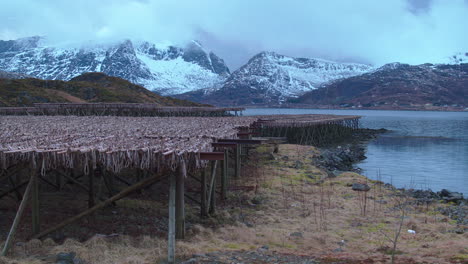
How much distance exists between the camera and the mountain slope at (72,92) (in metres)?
51.3

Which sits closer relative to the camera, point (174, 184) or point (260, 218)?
point (174, 184)

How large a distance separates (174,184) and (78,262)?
93.9 inches

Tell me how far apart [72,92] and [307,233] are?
5961cm

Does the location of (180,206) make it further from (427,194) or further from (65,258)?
(427,194)

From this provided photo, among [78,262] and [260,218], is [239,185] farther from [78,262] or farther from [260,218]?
[78,262]

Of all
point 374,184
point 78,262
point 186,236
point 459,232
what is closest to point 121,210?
point 186,236

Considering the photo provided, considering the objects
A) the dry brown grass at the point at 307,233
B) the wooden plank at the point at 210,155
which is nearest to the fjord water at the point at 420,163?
the dry brown grass at the point at 307,233

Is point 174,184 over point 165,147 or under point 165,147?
Answer: under

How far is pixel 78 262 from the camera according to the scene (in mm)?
7988

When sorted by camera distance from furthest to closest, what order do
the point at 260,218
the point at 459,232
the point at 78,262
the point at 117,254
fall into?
the point at 260,218 < the point at 459,232 < the point at 117,254 < the point at 78,262

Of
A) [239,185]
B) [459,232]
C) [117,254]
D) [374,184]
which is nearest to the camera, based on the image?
[117,254]

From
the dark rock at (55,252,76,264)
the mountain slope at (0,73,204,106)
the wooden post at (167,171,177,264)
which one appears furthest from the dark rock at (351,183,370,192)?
the mountain slope at (0,73,204,106)

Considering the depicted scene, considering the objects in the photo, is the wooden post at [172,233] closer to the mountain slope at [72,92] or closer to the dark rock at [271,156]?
the dark rock at [271,156]

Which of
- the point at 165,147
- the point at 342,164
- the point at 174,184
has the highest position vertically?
the point at 165,147
